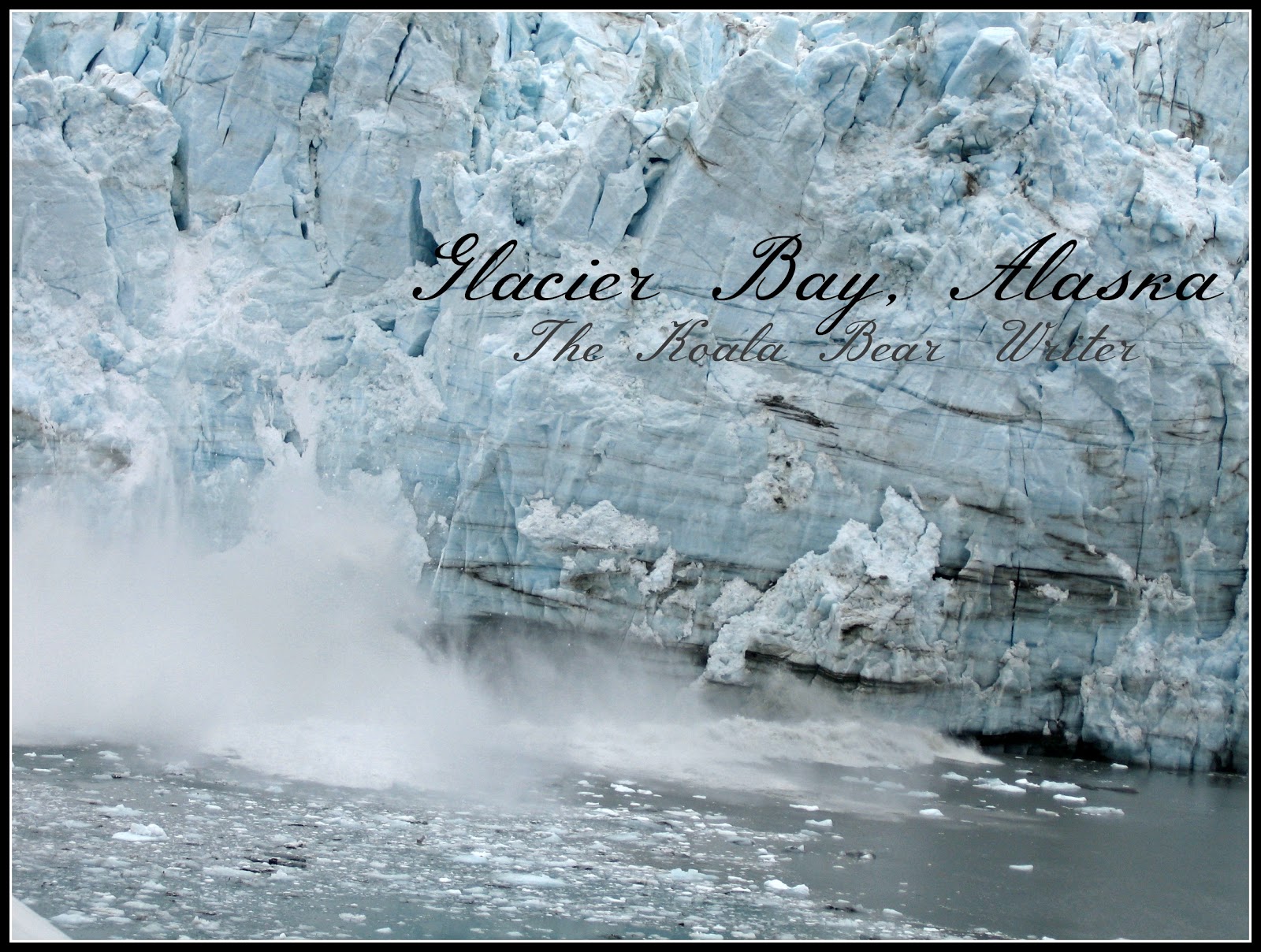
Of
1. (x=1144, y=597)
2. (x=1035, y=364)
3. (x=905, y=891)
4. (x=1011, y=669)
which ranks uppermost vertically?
(x=1035, y=364)

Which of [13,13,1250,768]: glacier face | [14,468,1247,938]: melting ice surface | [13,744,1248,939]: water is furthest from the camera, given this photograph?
[13,13,1250,768]: glacier face

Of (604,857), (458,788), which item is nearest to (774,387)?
(458,788)

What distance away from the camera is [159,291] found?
9.72 metres

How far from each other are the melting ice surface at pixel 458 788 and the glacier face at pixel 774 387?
480 millimetres

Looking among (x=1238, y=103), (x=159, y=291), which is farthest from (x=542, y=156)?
(x=1238, y=103)

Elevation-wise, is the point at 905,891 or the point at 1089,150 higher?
the point at 1089,150

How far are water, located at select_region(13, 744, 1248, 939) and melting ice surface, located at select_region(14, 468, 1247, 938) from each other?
0.07 feet

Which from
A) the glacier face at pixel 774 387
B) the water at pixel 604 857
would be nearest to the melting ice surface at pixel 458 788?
the water at pixel 604 857

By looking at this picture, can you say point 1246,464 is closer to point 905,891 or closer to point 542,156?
point 905,891

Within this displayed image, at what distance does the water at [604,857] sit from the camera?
5023 mm

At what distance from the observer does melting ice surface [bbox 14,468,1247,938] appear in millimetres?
5242

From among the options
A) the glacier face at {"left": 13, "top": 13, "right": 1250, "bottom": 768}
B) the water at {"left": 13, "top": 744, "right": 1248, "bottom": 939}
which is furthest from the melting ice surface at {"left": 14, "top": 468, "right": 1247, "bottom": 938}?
the glacier face at {"left": 13, "top": 13, "right": 1250, "bottom": 768}

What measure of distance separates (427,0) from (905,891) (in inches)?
276

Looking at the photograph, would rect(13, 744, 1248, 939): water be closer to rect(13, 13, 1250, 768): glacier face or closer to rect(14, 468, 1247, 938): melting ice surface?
rect(14, 468, 1247, 938): melting ice surface
